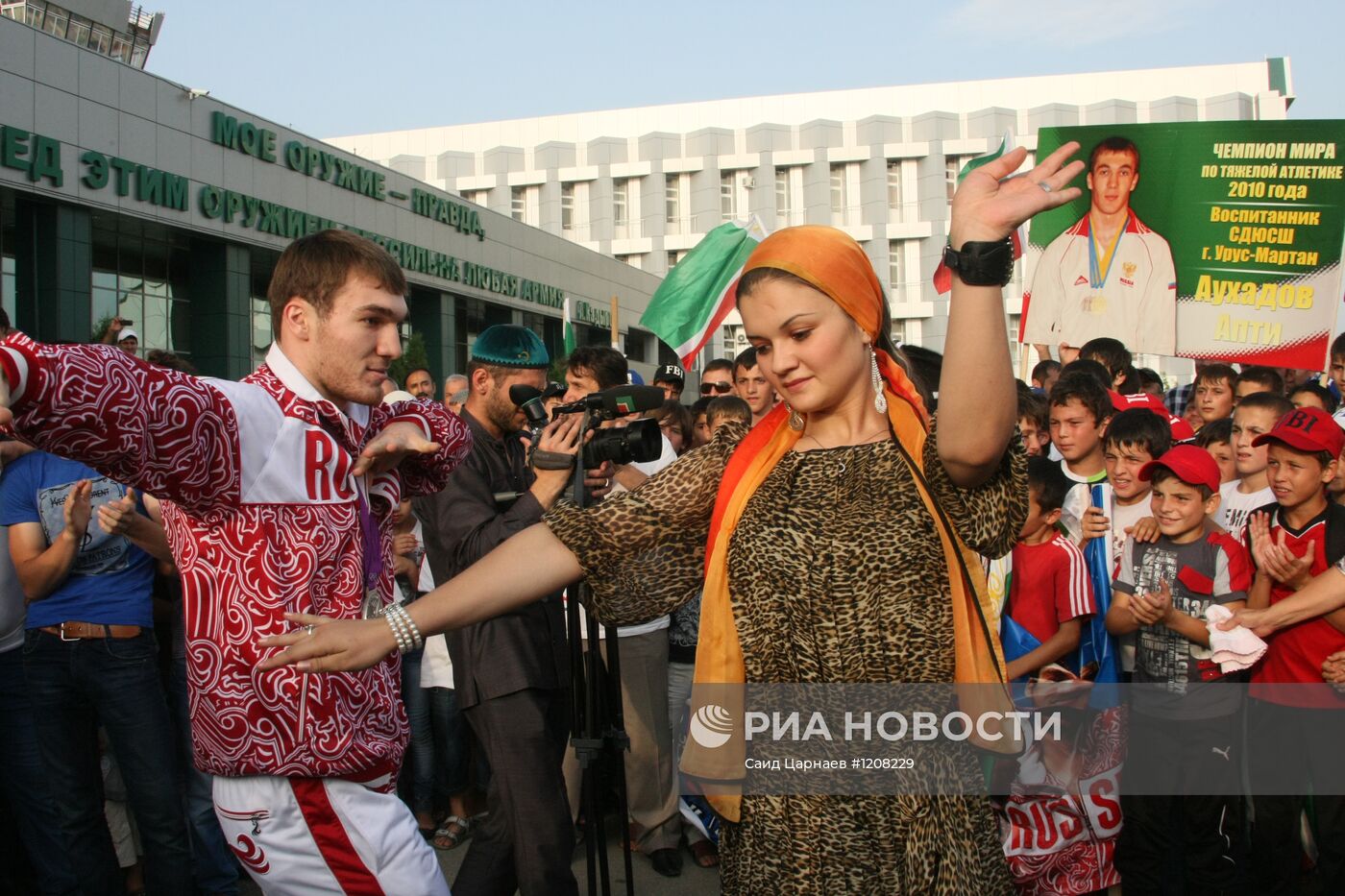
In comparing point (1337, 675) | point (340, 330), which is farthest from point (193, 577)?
point (1337, 675)

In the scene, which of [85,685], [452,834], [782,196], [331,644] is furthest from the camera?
[782,196]

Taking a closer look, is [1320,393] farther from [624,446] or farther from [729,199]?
[729,199]

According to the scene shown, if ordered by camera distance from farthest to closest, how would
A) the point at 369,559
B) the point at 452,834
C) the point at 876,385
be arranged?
the point at 452,834 < the point at 369,559 < the point at 876,385

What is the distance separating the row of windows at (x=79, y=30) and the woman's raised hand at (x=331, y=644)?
24.9m

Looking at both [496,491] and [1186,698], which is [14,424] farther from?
[1186,698]

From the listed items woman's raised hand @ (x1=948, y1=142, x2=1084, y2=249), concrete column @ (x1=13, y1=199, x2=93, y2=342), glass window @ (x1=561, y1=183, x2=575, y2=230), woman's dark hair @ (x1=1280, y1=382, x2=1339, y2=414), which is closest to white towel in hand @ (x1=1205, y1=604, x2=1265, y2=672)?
woman's dark hair @ (x1=1280, y1=382, x2=1339, y2=414)

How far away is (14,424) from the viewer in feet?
6.13

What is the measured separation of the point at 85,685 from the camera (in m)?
4.33

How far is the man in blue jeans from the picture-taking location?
4297 mm

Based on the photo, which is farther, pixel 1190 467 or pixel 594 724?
pixel 1190 467

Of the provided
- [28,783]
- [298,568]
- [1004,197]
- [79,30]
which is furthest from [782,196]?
[1004,197]

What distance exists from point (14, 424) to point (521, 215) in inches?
1947

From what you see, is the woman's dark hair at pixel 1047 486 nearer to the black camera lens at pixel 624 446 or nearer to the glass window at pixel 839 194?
the black camera lens at pixel 624 446

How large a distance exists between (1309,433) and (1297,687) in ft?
3.35
